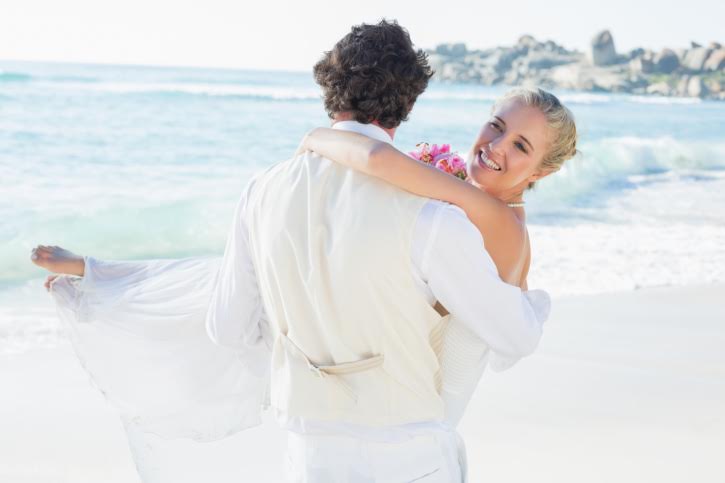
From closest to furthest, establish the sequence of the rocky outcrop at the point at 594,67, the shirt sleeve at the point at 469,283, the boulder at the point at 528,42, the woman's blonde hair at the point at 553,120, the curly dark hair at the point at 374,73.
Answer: the shirt sleeve at the point at 469,283, the curly dark hair at the point at 374,73, the woman's blonde hair at the point at 553,120, the rocky outcrop at the point at 594,67, the boulder at the point at 528,42

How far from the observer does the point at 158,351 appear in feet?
9.95

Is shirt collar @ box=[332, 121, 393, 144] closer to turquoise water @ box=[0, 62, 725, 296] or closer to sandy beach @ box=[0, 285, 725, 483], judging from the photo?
sandy beach @ box=[0, 285, 725, 483]

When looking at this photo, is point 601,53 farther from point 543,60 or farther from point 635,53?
point 543,60

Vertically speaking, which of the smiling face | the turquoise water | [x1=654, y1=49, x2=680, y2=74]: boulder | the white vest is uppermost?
the smiling face

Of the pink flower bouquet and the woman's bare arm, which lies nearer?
the woman's bare arm

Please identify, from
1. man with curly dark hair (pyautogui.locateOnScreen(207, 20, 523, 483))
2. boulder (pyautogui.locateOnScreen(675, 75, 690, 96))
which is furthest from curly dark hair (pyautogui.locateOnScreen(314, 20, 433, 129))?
boulder (pyautogui.locateOnScreen(675, 75, 690, 96))

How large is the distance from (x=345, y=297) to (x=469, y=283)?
0.85 ft

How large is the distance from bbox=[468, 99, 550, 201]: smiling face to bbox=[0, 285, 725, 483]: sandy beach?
1430 millimetres

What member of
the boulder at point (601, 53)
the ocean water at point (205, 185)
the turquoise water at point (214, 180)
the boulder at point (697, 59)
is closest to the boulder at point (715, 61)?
the boulder at point (697, 59)

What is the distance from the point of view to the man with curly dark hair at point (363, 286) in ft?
6.35

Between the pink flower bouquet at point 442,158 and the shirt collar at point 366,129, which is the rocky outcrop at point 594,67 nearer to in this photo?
the pink flower bouquet at point 442,158

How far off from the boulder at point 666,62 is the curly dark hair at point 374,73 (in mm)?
67940

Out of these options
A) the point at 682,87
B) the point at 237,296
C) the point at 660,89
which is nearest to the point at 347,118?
the point at 237,296

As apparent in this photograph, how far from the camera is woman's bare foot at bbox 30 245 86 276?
287 cm
